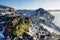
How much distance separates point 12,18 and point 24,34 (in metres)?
3.09

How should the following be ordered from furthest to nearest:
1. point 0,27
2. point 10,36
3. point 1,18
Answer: point 1,18 < point 0,27 < point 10,36

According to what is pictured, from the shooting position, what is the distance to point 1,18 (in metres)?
37.8

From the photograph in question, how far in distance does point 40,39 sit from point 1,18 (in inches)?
279

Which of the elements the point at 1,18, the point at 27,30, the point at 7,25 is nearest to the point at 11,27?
the point at 7,25

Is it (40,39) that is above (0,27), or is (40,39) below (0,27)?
below

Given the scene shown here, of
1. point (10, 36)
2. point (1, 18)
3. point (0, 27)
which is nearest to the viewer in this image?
point (10, 36)

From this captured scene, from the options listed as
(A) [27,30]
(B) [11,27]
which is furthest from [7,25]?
(A) [27,30]

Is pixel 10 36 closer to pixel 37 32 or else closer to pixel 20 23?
pixel 20 23

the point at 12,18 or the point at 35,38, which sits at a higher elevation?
the point at 12,18

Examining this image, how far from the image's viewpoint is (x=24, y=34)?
110 ft

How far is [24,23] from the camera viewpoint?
114ft

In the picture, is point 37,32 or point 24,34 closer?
point 24,34

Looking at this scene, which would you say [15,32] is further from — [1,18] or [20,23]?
[1,18]

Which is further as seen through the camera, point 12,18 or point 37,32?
point 37,32
